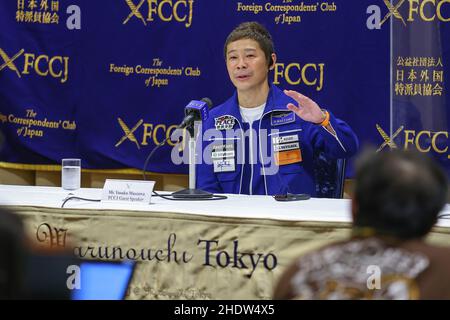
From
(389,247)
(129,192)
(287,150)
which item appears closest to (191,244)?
(129,192)

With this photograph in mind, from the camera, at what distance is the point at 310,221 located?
2510mm

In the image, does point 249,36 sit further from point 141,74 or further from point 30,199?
point 30,199

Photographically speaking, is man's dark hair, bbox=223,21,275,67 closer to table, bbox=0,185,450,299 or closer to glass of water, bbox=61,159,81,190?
glass of water, bbox=61,159,81,190

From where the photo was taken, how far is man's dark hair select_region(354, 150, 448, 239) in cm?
119

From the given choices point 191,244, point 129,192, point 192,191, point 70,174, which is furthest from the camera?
point 70,174

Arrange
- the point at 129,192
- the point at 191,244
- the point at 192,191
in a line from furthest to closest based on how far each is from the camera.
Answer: the point at 192,191 → the point at 129,192 → the point at 191,244

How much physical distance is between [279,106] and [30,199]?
1.22 m

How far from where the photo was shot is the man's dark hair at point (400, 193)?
3.90 feet

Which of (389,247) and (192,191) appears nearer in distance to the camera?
(389,247)

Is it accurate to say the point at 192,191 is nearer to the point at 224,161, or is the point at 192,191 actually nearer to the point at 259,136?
the point at 224,161

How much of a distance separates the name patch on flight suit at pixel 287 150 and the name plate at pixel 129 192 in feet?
2.89

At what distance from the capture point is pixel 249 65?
12.0 ft

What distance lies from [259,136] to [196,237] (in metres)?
1.08
